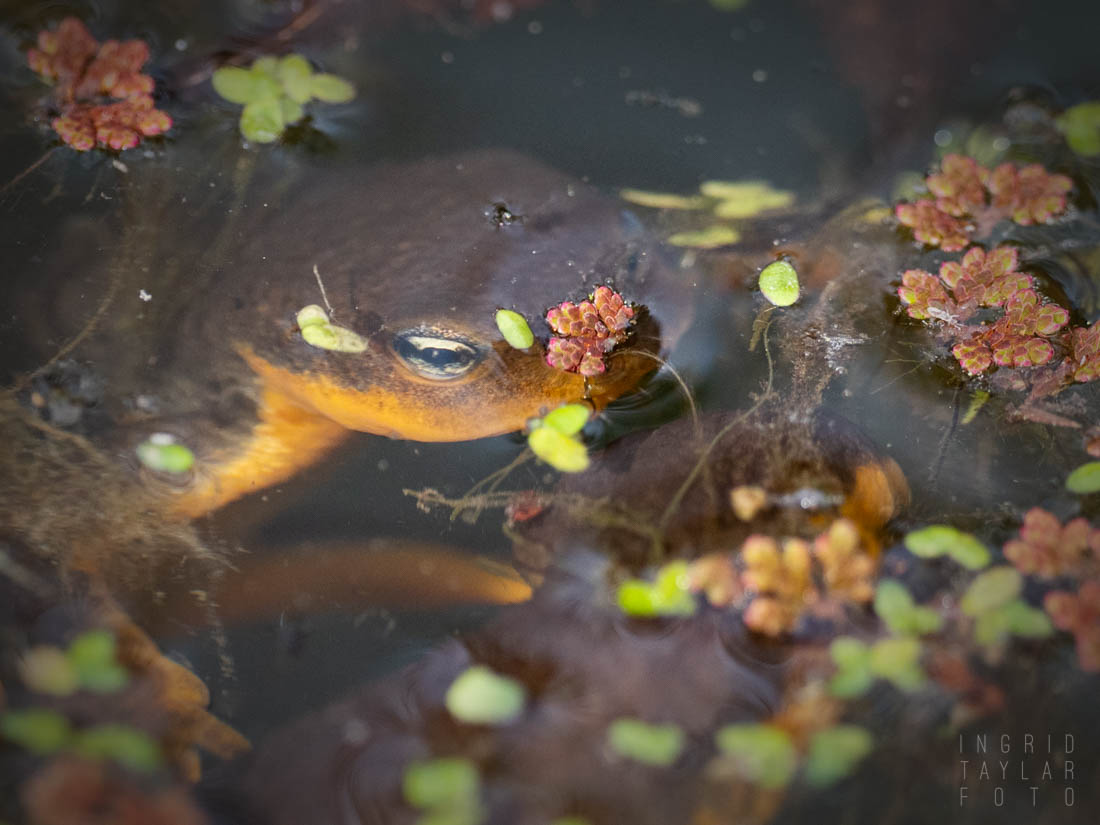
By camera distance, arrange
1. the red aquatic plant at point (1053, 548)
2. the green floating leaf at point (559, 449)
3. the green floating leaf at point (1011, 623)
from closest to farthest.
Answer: the green floating leaf at point (1011, 623), the red aquatic plant at point (1053, 548), the green floating leaf at point (559, 449)

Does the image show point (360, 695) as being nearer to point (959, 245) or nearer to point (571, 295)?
point (571, 295)

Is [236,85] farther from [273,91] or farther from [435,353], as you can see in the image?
[435,353]

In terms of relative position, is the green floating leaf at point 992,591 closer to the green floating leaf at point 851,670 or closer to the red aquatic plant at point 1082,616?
the red aquatic plant at point 1082,616

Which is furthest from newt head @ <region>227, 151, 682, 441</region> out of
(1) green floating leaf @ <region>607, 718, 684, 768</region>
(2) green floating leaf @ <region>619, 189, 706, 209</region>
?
(1) green floating leaf @ <region>607, 718, 684, 768</region>

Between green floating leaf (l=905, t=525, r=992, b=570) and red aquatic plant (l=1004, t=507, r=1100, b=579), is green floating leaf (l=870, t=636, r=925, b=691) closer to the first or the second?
green floating leaf (l=905, t=525, r=992, b=570)

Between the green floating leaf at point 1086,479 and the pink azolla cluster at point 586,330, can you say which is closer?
the green floating leaf at point 1086,479

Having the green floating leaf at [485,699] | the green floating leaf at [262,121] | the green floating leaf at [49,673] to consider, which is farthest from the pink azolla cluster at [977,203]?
the green floating leaf at [49,673]
